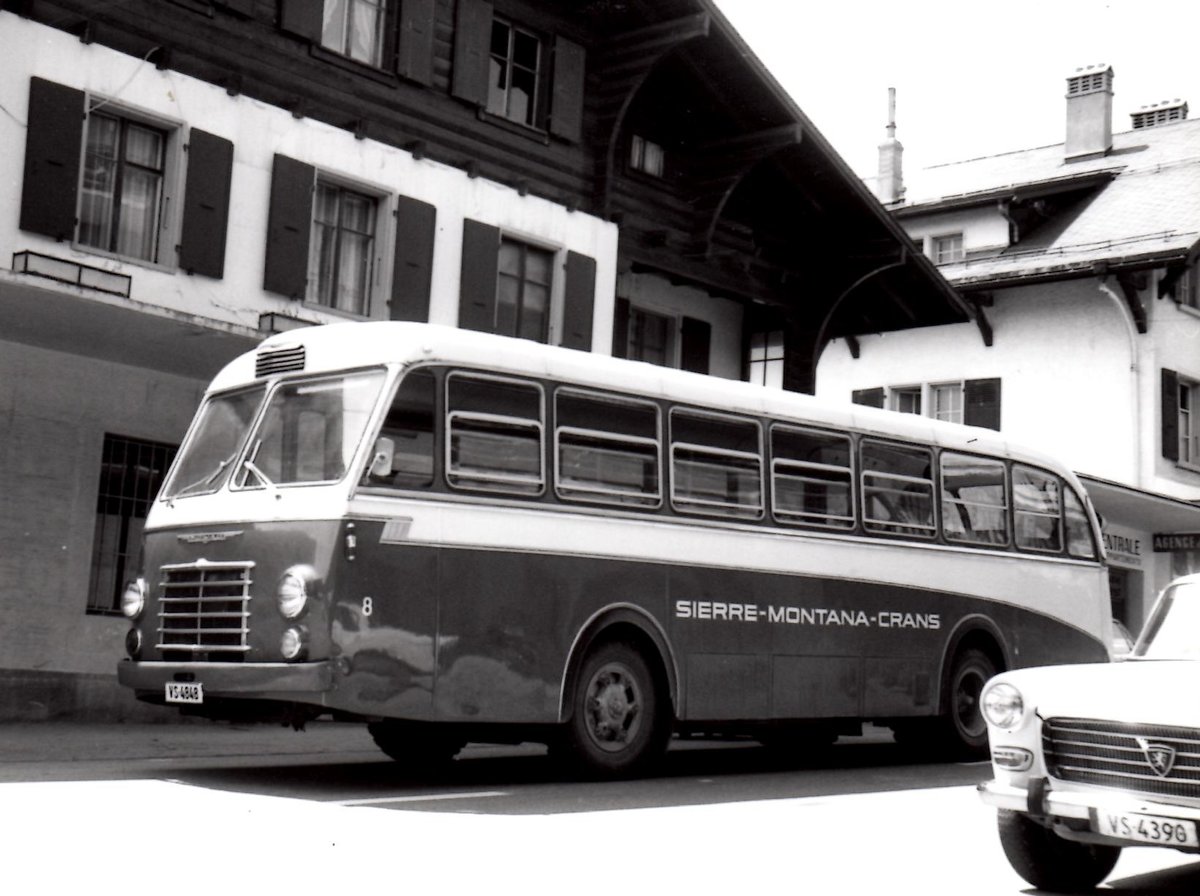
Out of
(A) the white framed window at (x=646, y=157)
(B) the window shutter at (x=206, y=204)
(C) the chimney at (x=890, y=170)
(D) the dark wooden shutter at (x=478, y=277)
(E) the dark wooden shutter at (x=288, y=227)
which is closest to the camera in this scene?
(B) the window shutter at (x=206, y=204)

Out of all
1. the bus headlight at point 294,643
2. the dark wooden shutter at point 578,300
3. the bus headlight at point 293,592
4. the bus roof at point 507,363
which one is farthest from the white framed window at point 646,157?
the bus headlight at point 294,643

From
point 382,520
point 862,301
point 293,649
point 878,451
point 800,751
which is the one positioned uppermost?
point 862,301

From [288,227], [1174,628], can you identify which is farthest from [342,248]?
[1174,628]

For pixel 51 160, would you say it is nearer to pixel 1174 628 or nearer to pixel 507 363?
pixel 507 363

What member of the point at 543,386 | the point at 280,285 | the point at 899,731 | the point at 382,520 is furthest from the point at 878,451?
the point at 280,285

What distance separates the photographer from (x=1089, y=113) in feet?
120

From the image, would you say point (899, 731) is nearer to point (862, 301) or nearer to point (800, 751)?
point (800, 751)

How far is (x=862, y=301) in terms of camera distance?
89.4 ft

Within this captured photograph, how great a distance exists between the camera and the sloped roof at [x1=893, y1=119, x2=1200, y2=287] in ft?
102

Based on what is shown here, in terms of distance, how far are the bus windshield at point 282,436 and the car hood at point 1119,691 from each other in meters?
4.60

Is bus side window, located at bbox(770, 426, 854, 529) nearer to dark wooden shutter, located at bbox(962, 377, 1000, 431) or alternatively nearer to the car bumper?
the car bumper

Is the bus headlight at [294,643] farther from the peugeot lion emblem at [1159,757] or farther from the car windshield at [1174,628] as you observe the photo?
the peugeot lion emblem at [1159,757]

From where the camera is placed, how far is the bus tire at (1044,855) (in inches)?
282

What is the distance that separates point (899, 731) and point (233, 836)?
873 centimetres
